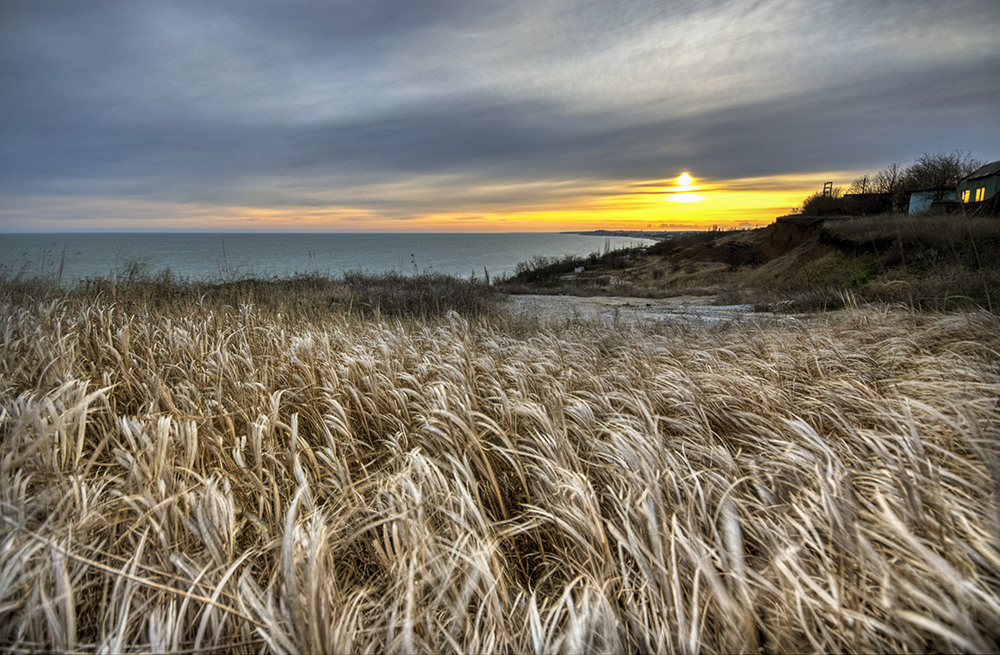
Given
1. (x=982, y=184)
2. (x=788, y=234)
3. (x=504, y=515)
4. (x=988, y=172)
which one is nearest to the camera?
(x=504, y=515)

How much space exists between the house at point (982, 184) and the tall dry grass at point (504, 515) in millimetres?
38165

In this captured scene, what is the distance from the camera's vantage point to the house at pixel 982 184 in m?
28.6

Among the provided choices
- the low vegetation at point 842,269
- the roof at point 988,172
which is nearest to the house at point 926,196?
the roof at point 988,172

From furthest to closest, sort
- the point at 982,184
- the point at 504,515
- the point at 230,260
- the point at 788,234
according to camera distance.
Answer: the point at 230,260 → the point at 982,184 → the point at 788,234 → the point at 504,515

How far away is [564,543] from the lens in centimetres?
170

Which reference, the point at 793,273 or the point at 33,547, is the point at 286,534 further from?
the point at 793,273

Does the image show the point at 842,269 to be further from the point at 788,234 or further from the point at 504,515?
the point at 504,515

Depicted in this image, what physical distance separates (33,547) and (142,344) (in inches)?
118

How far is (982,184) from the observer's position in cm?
3062

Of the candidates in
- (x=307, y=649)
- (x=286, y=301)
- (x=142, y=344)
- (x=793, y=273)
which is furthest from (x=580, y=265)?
(x=307, y=649)

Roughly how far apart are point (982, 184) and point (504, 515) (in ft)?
147

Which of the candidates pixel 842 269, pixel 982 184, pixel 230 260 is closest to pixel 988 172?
pixel 982 184

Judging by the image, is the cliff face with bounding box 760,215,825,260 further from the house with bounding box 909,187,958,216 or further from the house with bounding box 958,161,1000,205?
the house with bounding box 958,161,1000,205

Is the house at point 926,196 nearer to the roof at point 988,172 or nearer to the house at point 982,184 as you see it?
the house at point 982,184
